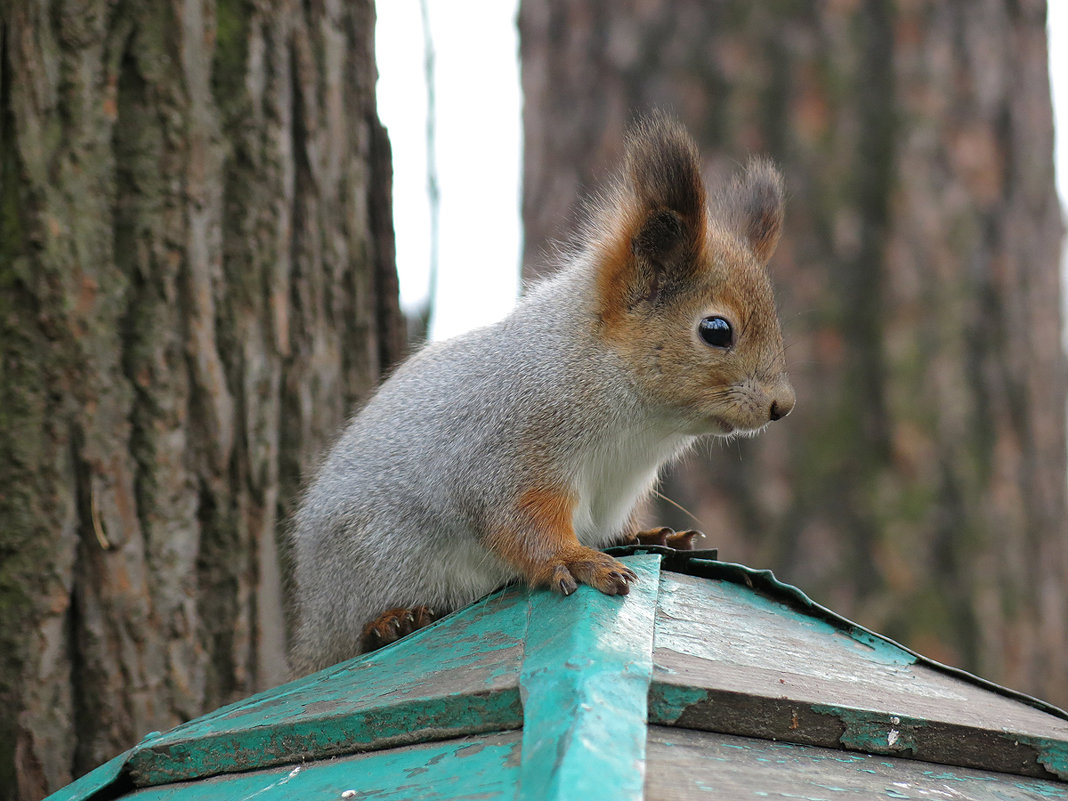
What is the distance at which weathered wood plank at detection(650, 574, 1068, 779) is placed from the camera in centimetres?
140

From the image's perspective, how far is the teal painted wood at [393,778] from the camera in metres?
1.22

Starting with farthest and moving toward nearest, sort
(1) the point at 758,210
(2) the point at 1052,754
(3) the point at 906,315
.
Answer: (3) the point at 906,315
(1) the point at 758,210
(2) the point at 1052,754

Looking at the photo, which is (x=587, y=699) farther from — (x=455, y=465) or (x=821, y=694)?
(x=455, y=465)

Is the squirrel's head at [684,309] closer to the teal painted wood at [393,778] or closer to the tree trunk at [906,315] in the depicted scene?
the teal painted wood at [393,778]

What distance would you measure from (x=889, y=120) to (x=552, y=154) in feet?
4.57

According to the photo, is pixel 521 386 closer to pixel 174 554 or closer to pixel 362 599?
pixel 362 599

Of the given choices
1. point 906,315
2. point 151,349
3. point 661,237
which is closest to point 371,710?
point 151,349

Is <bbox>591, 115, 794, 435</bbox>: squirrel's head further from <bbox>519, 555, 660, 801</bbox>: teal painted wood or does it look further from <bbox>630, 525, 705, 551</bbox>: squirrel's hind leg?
<bbox>519, 555, 660, 801</bbox>: teal painted wood

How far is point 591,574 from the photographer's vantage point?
1.75 metres

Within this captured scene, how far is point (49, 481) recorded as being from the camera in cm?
227

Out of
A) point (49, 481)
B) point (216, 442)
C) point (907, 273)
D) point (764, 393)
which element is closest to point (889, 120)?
point (907, 273)

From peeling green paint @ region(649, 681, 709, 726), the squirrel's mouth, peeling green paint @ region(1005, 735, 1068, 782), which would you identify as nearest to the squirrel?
the squirrel's mouth

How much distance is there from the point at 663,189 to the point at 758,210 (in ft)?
1.77

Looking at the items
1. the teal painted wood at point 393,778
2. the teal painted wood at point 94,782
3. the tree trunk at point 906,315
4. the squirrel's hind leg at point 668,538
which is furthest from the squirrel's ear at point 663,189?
the tree trunk at point 906,315
